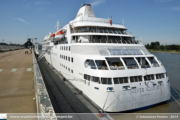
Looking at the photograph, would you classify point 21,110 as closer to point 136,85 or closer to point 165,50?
point 136,85

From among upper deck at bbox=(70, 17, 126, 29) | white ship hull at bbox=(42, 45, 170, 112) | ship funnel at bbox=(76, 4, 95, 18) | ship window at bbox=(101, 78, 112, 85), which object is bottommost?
white ship hull at bbox=(42, 45, 170, 112)

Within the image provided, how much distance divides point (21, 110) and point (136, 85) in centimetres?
848

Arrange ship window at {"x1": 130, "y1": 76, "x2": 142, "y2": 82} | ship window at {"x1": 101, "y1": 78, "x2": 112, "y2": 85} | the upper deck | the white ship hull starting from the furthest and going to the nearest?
the upper deck
ship window at {"x1": 130, "y1": 76, "x2": 142, "y2": 82}
ship window at {"x1": 101, "y1": 78, "x2": 112, "y2": 85}
the white ship hull

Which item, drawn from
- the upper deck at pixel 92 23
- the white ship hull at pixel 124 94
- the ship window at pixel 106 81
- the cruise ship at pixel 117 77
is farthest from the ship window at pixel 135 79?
the upper deck at pixel 92 23

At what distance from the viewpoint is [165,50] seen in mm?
131000

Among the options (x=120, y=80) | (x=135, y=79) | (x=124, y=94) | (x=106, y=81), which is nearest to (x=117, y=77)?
(x=120, y=80)

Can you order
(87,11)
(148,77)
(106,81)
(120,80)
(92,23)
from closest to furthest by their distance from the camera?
(106,81)
(120,80)
(148,77)
(92,23)
(87,11)

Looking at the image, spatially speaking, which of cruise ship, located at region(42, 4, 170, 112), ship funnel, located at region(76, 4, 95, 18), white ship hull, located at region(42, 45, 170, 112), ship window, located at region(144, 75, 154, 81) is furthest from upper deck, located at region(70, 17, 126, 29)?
ship window, located at region(144, 75, 154, 81)

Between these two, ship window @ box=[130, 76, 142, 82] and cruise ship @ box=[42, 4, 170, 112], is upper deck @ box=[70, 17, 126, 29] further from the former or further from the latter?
ship window @ box=[130, 76, 142, 82]

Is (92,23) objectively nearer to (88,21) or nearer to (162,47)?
(88,21)

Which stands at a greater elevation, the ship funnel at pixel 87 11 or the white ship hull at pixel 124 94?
the ship funnel at pixel 87 11

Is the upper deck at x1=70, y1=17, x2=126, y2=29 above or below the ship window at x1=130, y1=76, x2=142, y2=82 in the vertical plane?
above

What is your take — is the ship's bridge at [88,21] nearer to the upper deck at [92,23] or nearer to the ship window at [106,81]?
the upper deck at [92,23]

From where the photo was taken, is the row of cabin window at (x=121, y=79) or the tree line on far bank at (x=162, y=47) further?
the tree line on far bank at (x=162, y=47)
